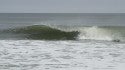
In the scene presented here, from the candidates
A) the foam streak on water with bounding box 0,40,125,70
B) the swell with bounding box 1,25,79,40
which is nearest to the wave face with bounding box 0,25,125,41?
the swell with bounding box 1,25,79,40

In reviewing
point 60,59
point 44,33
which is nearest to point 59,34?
point 44,33

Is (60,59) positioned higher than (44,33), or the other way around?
(44,33)

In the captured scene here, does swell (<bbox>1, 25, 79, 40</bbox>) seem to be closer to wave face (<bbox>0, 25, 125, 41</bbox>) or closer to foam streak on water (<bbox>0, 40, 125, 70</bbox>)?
wave face (<bbox>0, 25, 125, 41</bbox>)

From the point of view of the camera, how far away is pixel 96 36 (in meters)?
27.8

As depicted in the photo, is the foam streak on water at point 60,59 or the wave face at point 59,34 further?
the wave face at point 59,34

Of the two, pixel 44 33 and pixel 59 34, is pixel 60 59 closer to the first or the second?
pixel 59 34

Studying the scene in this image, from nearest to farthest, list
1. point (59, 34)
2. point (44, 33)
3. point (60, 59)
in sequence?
point (60, 59)
point (59, 34)
point (44, 33)

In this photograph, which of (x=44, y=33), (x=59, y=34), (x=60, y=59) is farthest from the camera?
(x=44, y=33)

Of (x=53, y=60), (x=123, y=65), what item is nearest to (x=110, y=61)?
(x=123, y=65)

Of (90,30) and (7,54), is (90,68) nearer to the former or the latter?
(7,54)

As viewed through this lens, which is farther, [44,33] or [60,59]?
[44,33]

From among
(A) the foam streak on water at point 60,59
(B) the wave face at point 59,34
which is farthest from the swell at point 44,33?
(A) the foam streak on water at point 60,59

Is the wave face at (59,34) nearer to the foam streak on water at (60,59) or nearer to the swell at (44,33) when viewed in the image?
the swell at (44,33)

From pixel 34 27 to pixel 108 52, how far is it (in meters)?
15.0
